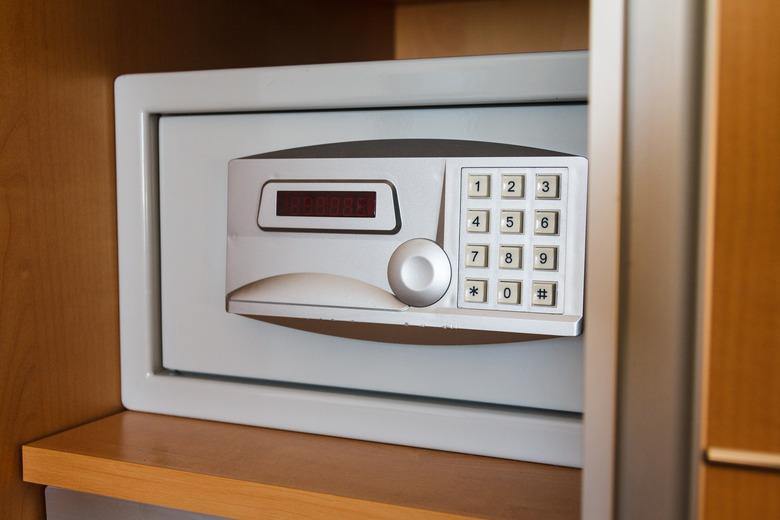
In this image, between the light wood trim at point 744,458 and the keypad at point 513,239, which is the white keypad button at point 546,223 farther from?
the light wood trim at point 744,458

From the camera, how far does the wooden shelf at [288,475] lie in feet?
1.61

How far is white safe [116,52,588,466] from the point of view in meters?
0.54

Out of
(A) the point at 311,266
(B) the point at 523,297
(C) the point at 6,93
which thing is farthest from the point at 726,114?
(C) the point at 6,93

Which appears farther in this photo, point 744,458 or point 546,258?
point 546,258

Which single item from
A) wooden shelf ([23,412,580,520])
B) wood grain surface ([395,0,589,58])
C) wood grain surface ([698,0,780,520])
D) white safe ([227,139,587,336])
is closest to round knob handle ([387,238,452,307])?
white safe ([227,139,587,336])

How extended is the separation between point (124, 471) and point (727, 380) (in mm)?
435

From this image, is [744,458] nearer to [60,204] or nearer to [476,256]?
[476,256]

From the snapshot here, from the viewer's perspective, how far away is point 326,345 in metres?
0.62

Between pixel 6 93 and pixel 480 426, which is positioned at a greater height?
pixel 6 93

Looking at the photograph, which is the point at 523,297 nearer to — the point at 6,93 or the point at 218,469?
the point at 218,469

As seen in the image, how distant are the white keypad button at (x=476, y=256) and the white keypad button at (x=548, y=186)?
56mm

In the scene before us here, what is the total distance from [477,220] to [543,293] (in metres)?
0.07

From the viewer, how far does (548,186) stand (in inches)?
21.0

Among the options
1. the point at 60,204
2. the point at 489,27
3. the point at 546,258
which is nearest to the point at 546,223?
the point at 546,258
